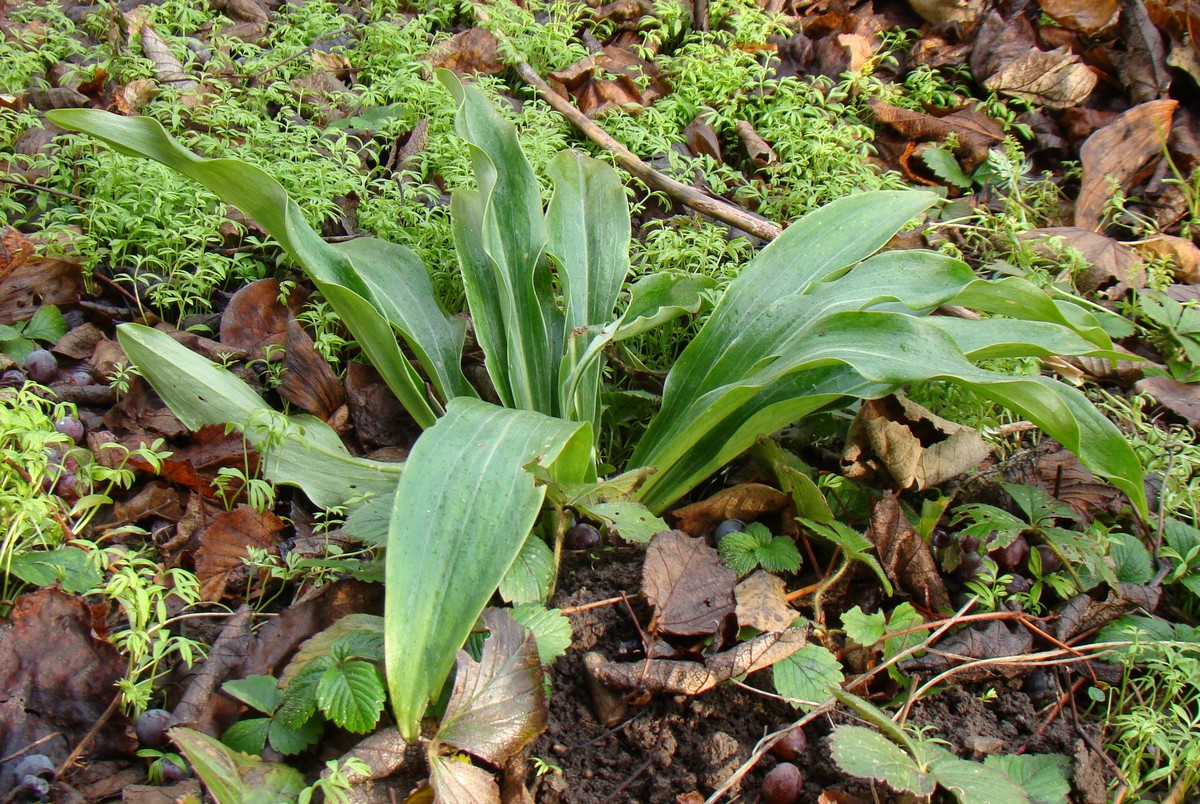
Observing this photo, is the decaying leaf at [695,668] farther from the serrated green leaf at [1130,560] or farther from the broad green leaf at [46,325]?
the broad green leaf at [46,325]

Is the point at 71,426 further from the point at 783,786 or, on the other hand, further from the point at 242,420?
the point at 783,786

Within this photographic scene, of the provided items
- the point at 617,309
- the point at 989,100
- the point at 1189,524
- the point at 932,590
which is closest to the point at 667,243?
the point at 617,309

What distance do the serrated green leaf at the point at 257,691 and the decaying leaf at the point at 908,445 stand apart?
3.57ft

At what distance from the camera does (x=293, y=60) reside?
2801 millimetres

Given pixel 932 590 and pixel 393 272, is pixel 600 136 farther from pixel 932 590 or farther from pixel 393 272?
pixel 932 590

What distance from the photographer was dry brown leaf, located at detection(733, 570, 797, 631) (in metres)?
1.41

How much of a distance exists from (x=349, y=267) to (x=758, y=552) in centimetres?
98

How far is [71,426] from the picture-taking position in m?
→ 1.67

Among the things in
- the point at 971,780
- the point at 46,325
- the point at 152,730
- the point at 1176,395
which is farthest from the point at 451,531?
the point at 1176,395

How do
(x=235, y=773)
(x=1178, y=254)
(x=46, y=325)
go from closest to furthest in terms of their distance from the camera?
(x=235, y=773), (x=46, y=325), (x=1178, y=254)

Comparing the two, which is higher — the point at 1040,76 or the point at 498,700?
the point at 1040,76

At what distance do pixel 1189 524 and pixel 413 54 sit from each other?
8.09ft

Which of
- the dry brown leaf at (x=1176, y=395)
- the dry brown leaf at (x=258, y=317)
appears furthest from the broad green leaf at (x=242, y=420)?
the dry brown leaf at (x=1176, y=395)

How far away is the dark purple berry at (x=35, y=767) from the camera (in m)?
1.16
